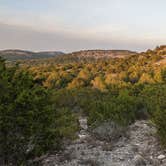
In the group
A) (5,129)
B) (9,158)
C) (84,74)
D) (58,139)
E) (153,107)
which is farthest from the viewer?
(84,74)

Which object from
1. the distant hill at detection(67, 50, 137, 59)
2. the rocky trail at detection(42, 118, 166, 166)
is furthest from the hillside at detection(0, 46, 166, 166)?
the distant hill at detection(67, 50, 137, 59)

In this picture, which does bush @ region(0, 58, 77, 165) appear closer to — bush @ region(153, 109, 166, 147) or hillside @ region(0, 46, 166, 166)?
hillside @ region(0, 46, 166, 166)

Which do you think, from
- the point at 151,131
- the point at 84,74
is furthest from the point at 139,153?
the point at 84,74

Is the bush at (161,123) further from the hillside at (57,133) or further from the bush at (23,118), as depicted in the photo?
the bush at (23,118)

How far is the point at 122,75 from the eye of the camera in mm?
42469

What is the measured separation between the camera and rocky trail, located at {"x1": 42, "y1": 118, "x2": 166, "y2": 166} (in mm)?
10688

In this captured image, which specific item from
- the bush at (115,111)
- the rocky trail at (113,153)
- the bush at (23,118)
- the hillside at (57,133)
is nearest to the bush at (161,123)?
the hillside at (57,133)

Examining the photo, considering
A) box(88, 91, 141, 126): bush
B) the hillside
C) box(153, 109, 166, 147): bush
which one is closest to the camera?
the hillside

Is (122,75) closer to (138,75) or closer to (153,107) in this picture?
(138,75)

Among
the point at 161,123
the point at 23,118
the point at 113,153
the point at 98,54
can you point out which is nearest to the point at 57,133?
the point at 23,118

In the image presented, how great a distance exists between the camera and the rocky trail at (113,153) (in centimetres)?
1069

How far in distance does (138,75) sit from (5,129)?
33290 mm

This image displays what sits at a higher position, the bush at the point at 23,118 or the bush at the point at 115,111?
the bush at the point at 23,118

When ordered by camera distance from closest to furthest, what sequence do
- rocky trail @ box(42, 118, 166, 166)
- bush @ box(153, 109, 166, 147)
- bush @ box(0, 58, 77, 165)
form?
bush @ box(0, 58, 77, 165) → rocky trail @ box(42, 118, 166, 166) → bush @ box(153, 109, 166, 147)
